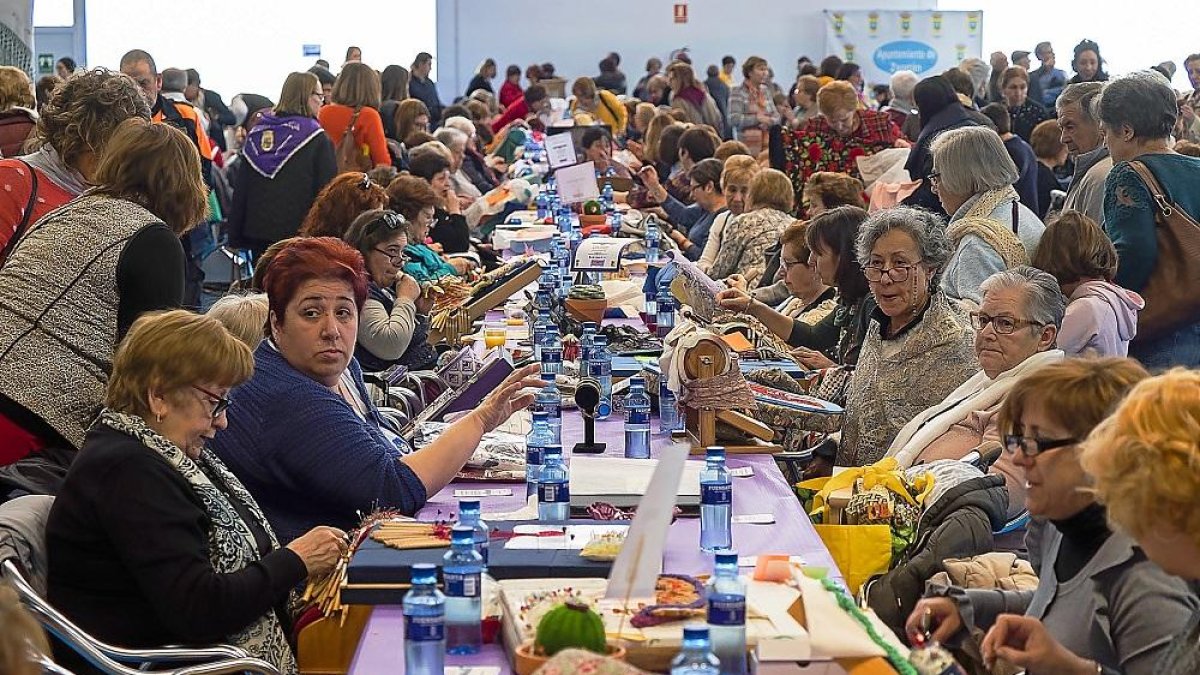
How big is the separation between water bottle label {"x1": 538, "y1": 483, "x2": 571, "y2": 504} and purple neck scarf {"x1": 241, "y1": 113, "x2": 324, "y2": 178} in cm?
468

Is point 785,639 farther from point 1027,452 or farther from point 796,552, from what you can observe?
point 796,552

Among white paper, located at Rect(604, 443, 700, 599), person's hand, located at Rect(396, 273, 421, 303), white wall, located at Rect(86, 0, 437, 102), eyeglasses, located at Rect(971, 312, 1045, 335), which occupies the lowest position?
white paper, located at Rect(604, 443, 700, 599)

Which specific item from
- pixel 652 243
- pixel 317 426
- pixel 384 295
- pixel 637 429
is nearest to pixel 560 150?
pixel 652 243

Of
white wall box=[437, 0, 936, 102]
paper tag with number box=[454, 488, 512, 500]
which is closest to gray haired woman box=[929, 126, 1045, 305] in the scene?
paper tag with number box=[454, 488, 512, 500]

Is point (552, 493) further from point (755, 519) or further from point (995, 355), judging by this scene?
point (995, 355)

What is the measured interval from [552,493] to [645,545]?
3.73ft

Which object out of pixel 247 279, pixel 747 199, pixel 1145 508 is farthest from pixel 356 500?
pixel 247 279

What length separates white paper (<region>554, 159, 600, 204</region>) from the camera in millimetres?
8242

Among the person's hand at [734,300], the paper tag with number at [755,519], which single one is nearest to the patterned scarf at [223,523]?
the paper tag with number at [755,519]

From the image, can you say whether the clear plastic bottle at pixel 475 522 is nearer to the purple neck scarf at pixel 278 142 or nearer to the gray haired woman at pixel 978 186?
the gray haired woman at pixel 978 186

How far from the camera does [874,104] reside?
16.9 metres

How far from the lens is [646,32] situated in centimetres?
2094

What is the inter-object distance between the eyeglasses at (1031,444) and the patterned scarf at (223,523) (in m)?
1.25

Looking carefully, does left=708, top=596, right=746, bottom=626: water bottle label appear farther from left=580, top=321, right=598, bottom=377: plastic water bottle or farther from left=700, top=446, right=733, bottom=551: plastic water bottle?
left=580, top=321, right=598, bottom=377: plastic water bottle
